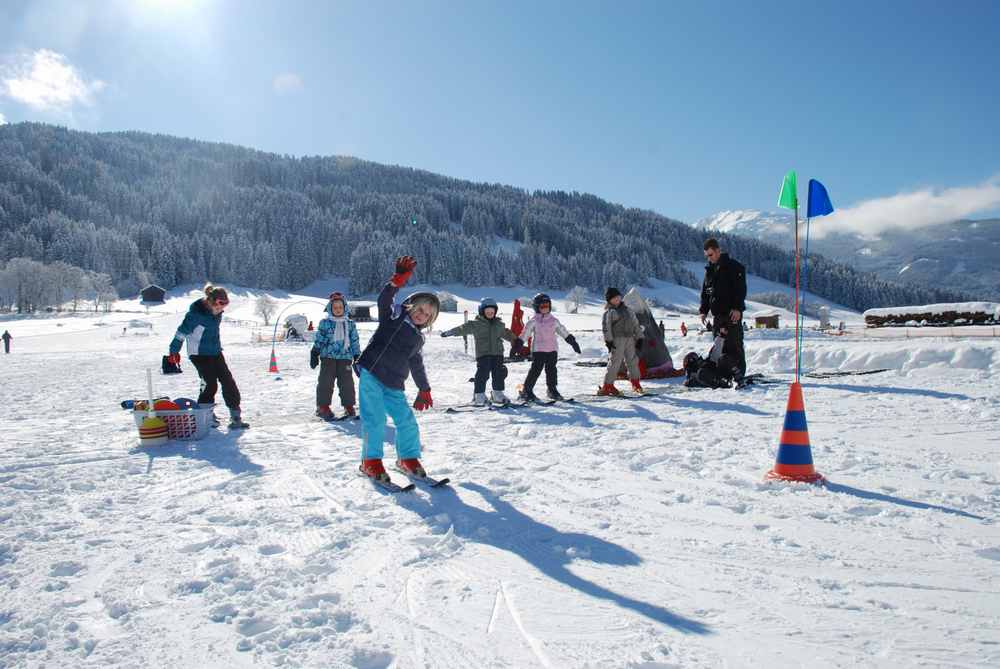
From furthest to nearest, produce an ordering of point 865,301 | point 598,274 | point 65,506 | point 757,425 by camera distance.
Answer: point 865,301
point 598,274
point 757,425
point 65,506

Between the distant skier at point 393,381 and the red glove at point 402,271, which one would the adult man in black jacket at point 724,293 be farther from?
the distant skier at point 393,381

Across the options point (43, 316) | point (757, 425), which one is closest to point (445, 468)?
point (757, 425)

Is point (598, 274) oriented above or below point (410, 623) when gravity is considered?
above

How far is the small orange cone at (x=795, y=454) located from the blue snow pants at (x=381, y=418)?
290 cm

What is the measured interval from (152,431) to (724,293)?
8127 mm

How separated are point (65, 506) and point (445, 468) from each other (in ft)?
9.39

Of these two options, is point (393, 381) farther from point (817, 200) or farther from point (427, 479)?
point (817, 200)

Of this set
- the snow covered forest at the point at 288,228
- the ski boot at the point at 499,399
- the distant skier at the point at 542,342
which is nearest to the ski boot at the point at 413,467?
the ski boot at the point at 499,399

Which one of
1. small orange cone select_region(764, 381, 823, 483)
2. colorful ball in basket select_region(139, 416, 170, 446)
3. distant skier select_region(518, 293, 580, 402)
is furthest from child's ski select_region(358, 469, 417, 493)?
distant skier select_region(518, 293, 580, 402)

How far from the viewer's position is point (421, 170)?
19875cm

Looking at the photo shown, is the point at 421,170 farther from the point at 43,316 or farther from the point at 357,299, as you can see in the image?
the point at 43,316

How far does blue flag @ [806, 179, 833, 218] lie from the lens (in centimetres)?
781


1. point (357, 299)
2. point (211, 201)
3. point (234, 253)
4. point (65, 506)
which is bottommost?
point (65, 506)

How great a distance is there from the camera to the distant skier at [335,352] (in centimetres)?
812
